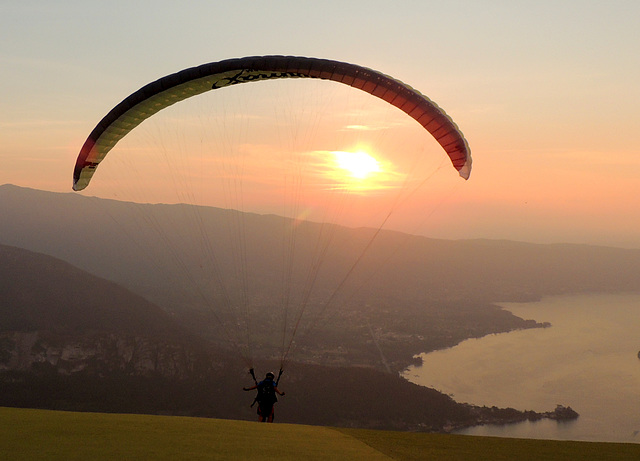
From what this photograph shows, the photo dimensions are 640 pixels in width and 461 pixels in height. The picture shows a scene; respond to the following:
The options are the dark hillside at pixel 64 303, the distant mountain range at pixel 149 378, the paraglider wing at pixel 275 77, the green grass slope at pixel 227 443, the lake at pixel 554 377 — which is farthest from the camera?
the dark hillside at pixel 64 303

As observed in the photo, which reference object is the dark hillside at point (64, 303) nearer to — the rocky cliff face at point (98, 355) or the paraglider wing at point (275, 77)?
the rocky cliff face at point (98, 355)

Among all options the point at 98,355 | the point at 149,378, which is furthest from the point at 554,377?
the point at 98,355

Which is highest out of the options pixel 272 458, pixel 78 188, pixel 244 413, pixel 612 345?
pixel 612 345

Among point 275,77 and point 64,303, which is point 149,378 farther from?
point 275,77

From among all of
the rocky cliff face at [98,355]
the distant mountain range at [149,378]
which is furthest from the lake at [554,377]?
the rocky cliff face at [98,355]

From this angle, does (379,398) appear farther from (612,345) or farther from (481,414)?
(612,345)

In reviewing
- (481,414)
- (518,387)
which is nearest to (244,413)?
(481,414)
